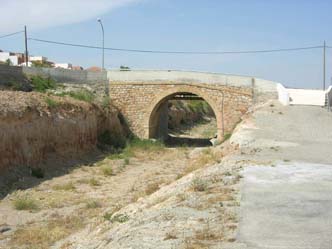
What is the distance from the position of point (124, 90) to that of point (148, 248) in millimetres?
22775

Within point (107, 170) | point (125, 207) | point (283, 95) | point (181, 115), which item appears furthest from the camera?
point (181, 115)

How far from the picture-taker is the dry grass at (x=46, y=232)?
10.2m

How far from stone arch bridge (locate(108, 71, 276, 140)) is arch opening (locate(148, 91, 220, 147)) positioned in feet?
0.91

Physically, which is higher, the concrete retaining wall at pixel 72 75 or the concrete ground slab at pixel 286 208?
the concrete retaining wall at pixel 72 75

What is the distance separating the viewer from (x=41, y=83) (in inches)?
1056

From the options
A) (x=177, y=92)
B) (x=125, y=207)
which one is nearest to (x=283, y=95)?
(x=177, y=92)

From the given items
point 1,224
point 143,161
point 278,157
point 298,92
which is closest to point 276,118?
point 298,92

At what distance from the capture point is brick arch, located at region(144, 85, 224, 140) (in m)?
26.4

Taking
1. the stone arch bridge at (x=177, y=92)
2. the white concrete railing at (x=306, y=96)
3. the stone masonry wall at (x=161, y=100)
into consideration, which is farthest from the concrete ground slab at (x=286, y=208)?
the stone masonry wall at (x=161, y=100)

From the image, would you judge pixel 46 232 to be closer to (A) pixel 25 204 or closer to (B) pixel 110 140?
(A) pixel 25 204

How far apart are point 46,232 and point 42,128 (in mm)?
9123

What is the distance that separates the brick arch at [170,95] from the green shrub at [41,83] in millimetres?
5441

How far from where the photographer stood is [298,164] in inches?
446

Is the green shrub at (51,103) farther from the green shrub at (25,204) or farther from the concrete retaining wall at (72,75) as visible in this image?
the green shrub at (25,204)
